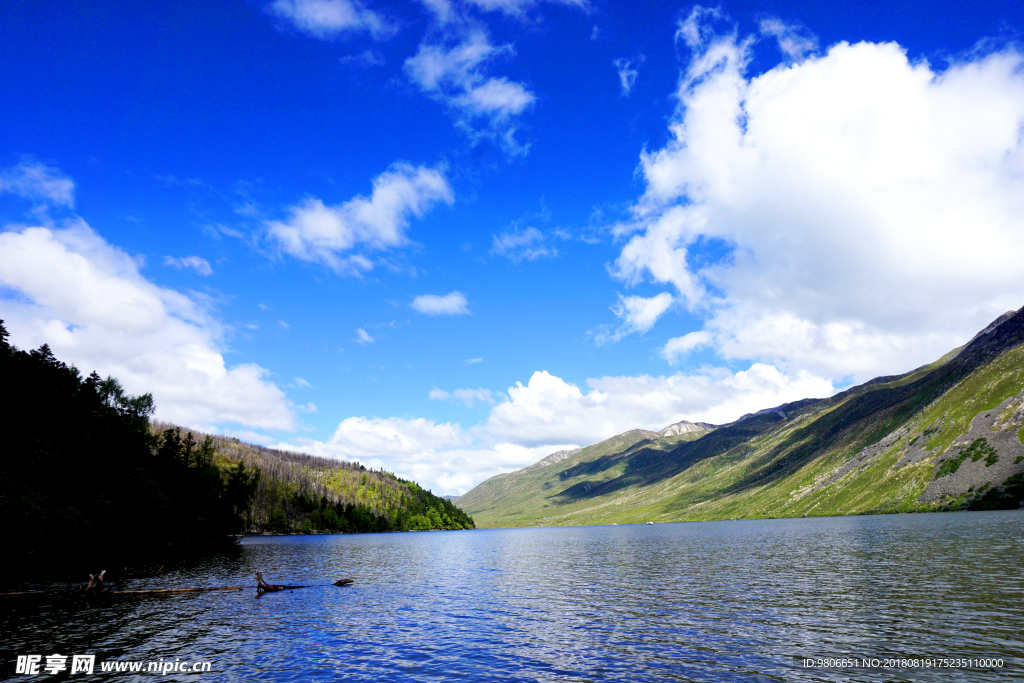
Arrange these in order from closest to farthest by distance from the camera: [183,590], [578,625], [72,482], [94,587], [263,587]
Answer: [578,625], [94,587], [183,590], [263,587], [72,482]

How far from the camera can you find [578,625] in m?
44.9

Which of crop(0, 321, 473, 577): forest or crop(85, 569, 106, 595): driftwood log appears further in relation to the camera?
crop(0, 321, 473, 577): forest

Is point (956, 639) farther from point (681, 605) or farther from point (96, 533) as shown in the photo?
point (96, 533)

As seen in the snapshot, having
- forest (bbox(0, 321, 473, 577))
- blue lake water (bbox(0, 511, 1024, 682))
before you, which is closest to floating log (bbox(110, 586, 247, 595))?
blue lake water (bbox(0, 511, 1024, 682))

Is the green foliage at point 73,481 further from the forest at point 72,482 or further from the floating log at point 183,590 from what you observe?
the floating log at point 183,590

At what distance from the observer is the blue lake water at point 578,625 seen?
31.5m

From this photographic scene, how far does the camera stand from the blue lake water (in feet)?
103

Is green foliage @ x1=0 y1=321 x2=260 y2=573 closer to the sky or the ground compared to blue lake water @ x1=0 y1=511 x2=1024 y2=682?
closer to the sky

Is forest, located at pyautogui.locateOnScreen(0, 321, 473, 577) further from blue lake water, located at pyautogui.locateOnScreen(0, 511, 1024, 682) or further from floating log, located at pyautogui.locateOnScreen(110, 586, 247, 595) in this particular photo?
floating log, located at pyautogui.locateOnScreen(110, 586, 247, 595)

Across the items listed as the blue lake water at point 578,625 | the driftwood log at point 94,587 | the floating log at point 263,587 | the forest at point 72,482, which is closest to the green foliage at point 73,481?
the forest at point 72,482

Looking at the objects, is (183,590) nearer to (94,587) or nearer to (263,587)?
(94,587)

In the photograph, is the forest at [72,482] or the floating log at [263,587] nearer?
the floating log at [263,587]

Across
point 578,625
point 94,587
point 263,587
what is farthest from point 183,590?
Answer: point 578,625

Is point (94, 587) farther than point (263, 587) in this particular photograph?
No
